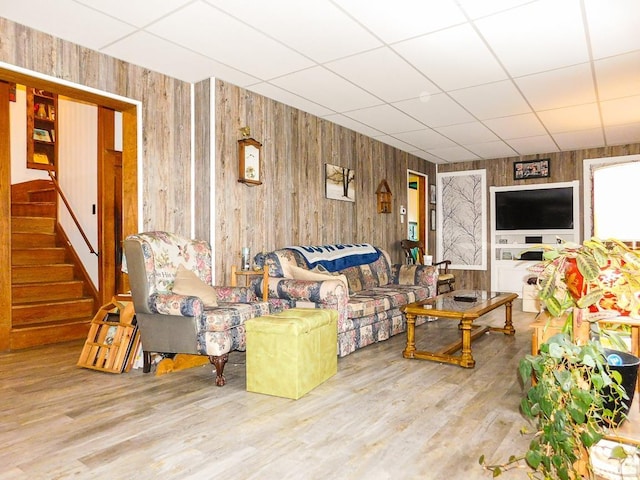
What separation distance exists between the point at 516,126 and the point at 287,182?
3.24m

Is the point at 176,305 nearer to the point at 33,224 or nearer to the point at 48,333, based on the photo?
the point at 48,333

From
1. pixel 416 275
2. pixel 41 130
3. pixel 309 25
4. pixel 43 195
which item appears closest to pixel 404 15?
pixel 309 25

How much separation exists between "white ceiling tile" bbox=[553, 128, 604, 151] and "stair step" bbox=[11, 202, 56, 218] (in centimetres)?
717

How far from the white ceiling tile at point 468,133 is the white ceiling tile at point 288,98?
1817 mm

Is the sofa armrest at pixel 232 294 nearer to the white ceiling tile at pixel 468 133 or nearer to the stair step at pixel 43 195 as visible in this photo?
the white ceiling tile at pixel 468 133

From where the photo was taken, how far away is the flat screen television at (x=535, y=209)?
7.43 m

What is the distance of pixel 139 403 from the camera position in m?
2.70

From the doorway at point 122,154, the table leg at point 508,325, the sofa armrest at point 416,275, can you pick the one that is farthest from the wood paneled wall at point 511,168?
the doorway at point 122,154

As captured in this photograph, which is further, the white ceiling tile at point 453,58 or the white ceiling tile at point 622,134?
the white ceiling tile at point 622,134

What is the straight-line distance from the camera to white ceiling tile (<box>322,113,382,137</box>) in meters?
5.46

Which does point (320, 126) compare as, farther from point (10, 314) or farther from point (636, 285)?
point (636, 285)

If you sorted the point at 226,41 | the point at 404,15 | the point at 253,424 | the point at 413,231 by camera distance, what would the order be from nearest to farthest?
the point at 253,424
the point at 404,15
the point at 226,41
the point at 413,231

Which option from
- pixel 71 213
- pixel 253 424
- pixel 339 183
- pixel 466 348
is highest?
pixel 339 183

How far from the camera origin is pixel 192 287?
132 inches
